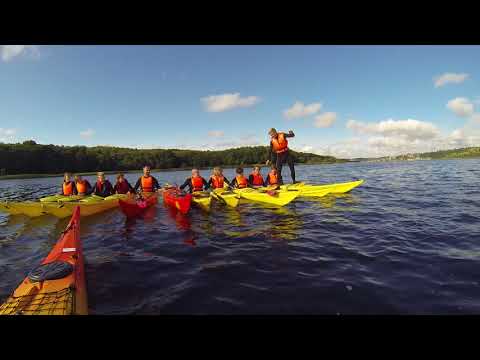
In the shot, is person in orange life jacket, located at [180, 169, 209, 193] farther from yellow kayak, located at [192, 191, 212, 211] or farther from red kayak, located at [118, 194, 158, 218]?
red kayak, located at [118, 194, 158, 218]

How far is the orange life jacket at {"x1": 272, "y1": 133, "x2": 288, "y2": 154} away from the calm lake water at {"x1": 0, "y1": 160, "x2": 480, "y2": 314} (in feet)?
20.1

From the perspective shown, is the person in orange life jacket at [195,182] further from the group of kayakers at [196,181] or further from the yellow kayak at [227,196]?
the yellow kayak at [227,196]

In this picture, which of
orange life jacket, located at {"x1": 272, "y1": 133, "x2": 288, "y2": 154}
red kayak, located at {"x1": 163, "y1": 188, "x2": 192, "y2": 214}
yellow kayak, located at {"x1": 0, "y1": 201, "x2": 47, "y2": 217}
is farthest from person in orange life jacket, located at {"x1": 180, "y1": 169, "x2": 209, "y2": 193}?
yellow kayak, located at {"x1": 0, "y1": 201, "x2": 47, "y2": 217}

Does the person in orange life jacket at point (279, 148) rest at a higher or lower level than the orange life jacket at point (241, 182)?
higher

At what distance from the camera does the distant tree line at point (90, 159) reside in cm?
7288

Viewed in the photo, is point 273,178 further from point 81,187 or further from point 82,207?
point 81,187

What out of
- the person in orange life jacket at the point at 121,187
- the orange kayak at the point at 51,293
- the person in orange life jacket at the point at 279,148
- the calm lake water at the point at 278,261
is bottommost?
the calm lake water at the point at 278,261

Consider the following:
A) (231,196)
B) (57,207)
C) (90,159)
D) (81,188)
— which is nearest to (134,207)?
(57,207)

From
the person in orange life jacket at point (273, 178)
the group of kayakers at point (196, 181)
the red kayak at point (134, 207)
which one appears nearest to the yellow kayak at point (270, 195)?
the group of kayakers at point (196, 181)

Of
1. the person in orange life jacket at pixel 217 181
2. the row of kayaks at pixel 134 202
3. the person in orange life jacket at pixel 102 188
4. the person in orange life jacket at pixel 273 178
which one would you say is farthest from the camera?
the person in orange life jacket at pixel 273 178
